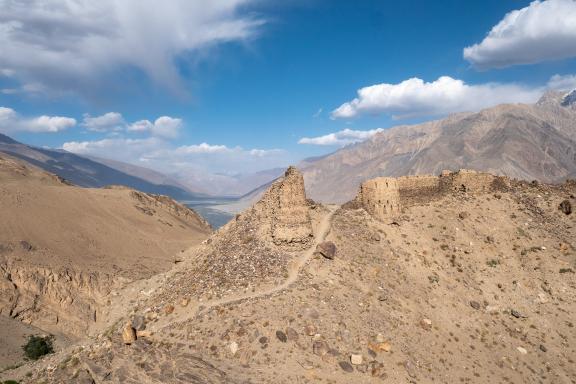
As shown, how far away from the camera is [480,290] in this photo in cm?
2425

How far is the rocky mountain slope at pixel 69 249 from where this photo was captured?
29562mm

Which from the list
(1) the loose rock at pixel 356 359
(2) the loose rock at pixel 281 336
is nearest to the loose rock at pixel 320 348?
(1) the loose rock at pixel 356 359

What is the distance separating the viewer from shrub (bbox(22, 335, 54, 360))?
80.4ft

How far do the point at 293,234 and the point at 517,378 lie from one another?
40.9ft

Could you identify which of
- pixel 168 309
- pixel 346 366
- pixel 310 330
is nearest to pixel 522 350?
pixel 346 366

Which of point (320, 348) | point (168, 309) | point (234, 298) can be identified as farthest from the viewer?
point (168, 309)

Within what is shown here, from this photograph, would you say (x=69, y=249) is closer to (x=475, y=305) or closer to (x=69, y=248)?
(x=69, y=248)

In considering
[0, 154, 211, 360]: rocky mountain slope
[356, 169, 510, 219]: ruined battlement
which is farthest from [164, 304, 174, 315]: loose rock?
[356, 169, 510, 219]: ruined battlement

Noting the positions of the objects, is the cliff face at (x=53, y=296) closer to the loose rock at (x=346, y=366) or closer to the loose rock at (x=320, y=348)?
the loose rock at (x=320, y=348)

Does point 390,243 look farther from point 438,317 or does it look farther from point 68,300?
point 68,300

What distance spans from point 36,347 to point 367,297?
1946 cm

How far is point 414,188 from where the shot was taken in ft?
97.8

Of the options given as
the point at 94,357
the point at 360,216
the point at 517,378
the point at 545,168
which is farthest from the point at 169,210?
the point at 545,168

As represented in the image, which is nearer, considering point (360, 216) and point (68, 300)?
point (360, 216)
